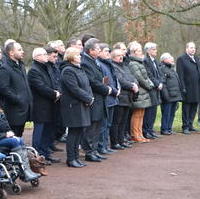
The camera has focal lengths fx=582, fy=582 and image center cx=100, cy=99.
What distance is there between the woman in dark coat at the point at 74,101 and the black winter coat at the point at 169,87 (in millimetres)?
3857

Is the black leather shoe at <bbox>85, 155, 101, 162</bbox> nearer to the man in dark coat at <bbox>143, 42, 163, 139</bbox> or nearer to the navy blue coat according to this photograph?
the navy blue coat

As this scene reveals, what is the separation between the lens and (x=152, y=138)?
12391mm

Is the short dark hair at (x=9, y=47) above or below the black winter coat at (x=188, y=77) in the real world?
above

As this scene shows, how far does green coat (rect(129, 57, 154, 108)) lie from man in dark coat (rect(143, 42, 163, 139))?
9.0 inches

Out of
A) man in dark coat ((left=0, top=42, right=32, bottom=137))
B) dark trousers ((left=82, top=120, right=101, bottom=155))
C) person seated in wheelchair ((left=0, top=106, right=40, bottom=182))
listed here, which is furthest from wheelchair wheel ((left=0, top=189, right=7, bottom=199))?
dark trousers ((left=82, top=120, right=101, bottom=155))

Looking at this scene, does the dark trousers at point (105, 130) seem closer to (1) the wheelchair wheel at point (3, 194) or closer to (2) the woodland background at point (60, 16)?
(1) the wheelchair wheel at point (3, 194)

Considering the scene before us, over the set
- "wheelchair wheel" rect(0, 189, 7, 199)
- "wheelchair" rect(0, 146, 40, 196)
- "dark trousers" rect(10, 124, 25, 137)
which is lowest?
"wheelchair wheel" rect(0, 189, 7, 199)

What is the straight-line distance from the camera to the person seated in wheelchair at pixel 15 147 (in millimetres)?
7273

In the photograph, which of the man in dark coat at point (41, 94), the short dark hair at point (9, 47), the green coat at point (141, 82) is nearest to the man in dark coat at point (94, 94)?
the man in dark coat at point (41, 94)

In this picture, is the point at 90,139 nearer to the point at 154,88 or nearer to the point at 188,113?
the point at 154,88

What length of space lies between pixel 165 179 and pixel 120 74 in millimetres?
3099

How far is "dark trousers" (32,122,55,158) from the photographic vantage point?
30.8ft

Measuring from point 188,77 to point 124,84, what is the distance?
290 cm

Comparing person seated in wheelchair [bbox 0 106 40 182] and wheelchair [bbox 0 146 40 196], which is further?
person seated in wheelchair [bbox 0 106 40 182]
